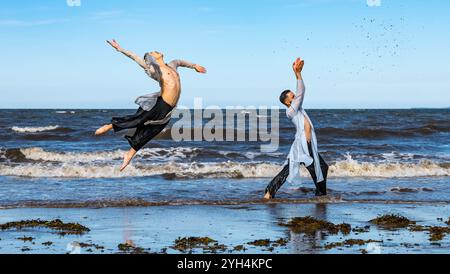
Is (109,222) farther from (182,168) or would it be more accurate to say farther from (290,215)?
(182,168)

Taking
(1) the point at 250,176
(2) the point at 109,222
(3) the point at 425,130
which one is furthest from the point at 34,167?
(3) the point at 425,130

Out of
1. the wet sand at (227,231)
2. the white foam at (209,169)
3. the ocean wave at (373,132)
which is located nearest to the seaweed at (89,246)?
the wet sand at (227,231)

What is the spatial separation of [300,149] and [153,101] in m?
4.84

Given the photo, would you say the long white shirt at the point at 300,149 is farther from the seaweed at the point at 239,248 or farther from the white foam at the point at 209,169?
the white foam at the point at 209,169

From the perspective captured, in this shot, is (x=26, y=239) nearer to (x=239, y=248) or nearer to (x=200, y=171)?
(x=239, y=248)

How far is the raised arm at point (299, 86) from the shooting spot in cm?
1086

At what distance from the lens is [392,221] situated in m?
11.1

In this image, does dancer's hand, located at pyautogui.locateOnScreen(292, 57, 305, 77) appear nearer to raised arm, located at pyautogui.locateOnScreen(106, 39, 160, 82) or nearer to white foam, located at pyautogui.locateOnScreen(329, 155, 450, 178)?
raised arm, located at pyautogui.locateOnScreen(106, 39, 160, 82)

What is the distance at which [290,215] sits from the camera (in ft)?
40.7

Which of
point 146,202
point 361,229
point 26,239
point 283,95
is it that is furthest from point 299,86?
point 26,239

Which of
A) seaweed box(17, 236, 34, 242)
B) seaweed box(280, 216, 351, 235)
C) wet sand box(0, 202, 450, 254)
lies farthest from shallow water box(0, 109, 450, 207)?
seaweed box(17, 236, 34, 242)

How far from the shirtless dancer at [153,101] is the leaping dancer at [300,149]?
3.27m

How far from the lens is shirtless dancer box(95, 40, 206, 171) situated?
8758 millimetres
